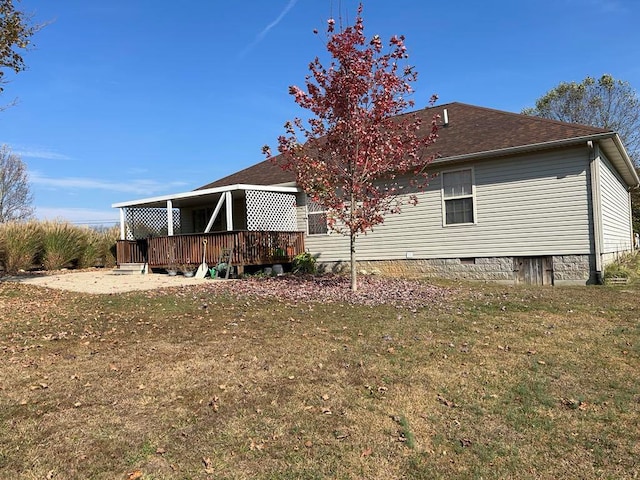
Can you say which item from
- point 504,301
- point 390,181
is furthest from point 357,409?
point 390,181

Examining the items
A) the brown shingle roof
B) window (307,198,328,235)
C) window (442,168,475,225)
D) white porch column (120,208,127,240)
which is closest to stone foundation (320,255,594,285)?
window (442,168,475,225)

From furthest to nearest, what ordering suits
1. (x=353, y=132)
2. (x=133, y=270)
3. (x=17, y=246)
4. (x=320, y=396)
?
1. (x=17, y=246)
2. (x=133, y=270)
3. (x=353, y=132)
4. (x=320, y=396)

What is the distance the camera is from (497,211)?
37.9 feet

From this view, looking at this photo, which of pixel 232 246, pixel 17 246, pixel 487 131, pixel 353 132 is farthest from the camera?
pixel 17 246

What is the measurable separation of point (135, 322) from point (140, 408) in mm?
3215

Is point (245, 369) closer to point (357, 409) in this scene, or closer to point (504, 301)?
point (357, 409)

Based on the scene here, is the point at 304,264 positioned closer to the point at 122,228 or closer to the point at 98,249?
the point at 122,228

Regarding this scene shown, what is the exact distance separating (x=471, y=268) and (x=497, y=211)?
1.55 metres

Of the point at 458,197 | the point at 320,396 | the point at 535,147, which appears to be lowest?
the point at 320,396

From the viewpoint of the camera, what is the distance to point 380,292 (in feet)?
30.7

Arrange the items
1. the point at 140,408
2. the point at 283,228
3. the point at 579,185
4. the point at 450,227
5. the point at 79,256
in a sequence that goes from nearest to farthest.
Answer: the point at 140,408, the point at 579,185, the point at 450,227, the point at 283,228, the point at 79,256

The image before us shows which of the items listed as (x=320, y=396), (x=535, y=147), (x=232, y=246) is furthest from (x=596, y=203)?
(x=232, y=246)

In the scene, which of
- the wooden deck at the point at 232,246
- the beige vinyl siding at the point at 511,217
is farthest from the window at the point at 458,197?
the wooden deck at the point at 232,246

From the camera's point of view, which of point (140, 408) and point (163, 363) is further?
point (163, 363)
